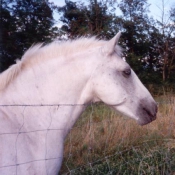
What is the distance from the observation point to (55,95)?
2529mm

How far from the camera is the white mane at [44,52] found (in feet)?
8.20

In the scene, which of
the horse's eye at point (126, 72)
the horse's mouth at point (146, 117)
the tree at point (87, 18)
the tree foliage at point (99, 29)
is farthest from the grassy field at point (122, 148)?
the tree at point (87, 18)

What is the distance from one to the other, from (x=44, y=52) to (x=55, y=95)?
0.46m

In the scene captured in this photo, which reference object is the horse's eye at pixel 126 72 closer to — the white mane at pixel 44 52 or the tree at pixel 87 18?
the white mane at pixel 44 52

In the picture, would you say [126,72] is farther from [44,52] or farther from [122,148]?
[122,148]

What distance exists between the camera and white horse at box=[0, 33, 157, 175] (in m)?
2.30

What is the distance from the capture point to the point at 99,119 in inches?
280

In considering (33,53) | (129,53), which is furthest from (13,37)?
(33,53)

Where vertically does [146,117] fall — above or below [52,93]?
below

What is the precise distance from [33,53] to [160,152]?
279cm

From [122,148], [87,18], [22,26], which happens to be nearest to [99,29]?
[87,18]

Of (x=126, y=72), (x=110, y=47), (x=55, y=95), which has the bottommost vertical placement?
(x=55, y=95)

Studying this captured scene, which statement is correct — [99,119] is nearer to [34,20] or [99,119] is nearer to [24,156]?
[24,156]

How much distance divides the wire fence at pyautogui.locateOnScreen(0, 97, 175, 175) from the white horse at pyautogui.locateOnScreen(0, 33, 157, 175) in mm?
18
